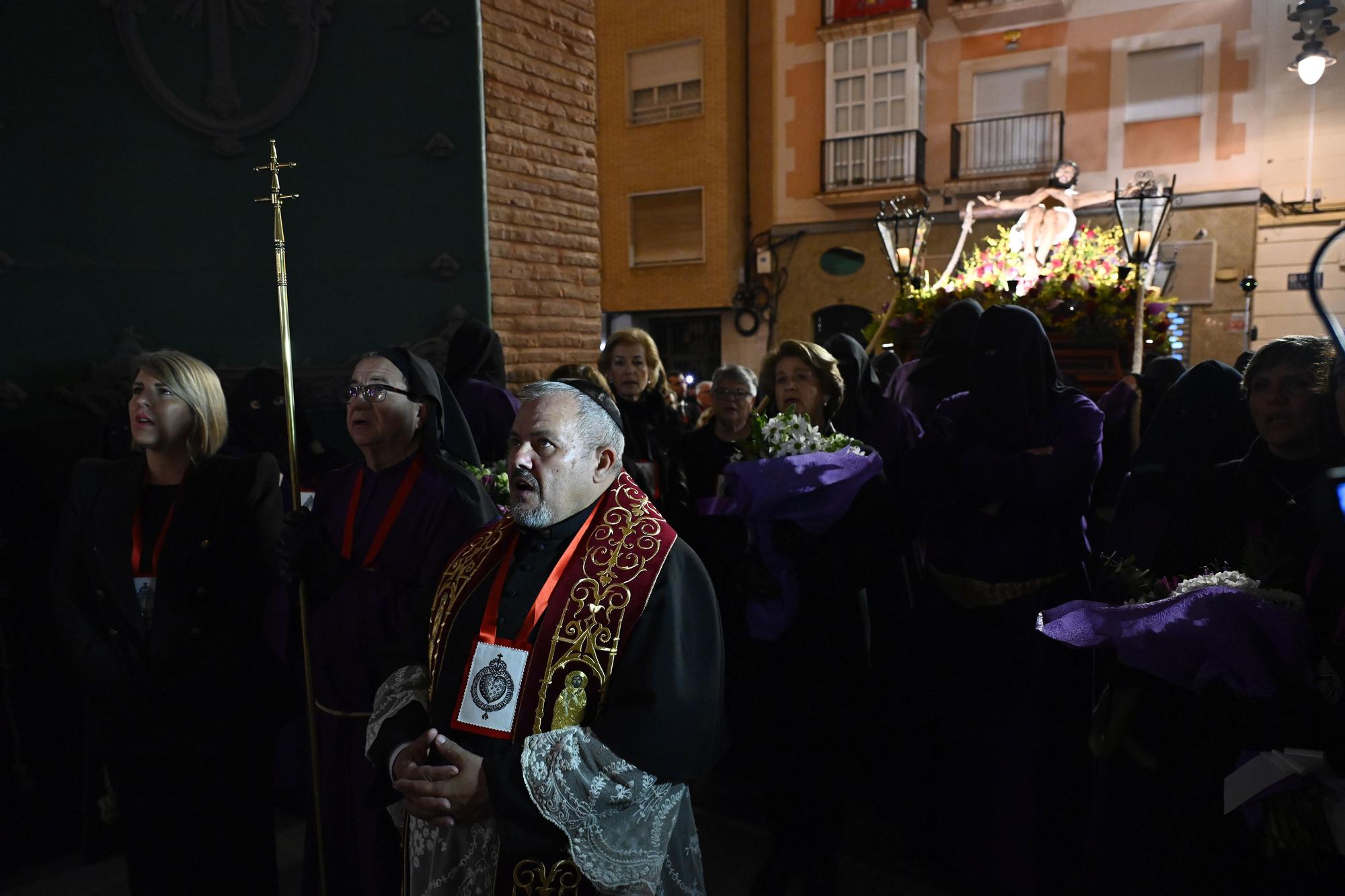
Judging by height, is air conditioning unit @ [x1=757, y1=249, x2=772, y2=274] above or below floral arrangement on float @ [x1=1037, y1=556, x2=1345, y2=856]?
above

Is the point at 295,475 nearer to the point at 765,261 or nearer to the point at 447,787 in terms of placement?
the point at 447,787

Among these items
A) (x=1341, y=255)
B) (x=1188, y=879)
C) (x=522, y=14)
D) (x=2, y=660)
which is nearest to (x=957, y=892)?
(x=1188, y=879)

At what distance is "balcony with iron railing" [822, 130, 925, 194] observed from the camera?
51.8 ft

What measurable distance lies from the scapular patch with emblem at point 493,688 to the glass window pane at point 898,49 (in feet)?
53.5

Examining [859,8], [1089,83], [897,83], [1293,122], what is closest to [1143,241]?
[1293,122]

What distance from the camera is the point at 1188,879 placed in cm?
200

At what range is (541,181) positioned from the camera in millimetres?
5621

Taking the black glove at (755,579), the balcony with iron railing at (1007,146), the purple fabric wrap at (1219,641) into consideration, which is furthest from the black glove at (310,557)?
the balcony with iron railing at (1007,146)

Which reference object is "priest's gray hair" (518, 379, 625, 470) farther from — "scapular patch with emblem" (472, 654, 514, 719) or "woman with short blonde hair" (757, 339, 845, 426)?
"woman with short blonde hair" (757, 339, 845, 426)

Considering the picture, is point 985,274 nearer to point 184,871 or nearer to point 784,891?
point 784,891

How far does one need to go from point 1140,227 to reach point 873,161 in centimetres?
1121

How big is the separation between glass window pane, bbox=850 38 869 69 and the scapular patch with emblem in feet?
53.9

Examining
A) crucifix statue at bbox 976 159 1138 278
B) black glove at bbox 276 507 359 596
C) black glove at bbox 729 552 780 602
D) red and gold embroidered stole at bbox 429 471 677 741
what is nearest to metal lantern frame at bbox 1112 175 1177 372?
crucifix statue at bbox 976 159 1138 278

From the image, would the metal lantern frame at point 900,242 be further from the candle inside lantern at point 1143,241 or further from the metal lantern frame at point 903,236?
the candle inside lantern at point 1143,241
